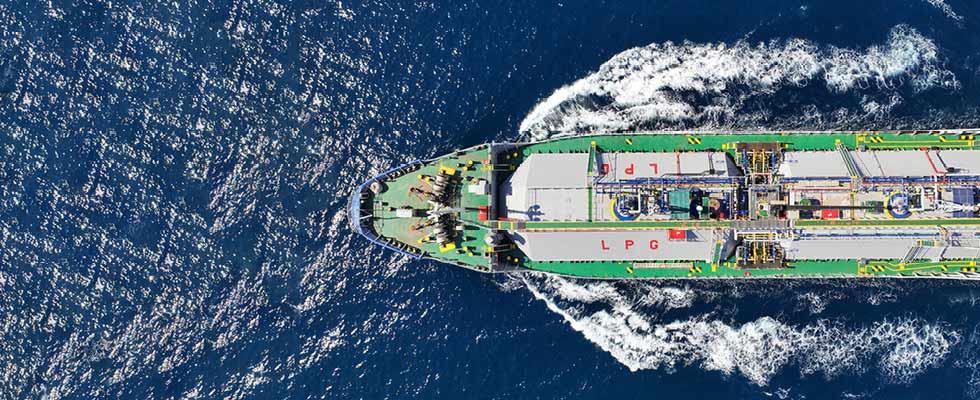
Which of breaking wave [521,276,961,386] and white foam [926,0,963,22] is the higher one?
white foam [926,0,963,22]

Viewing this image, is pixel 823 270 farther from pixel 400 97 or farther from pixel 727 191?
pixel 400 97

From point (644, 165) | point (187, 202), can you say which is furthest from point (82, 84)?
point (644, 165)

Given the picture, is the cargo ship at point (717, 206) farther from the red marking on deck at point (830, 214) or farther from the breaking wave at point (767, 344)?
the breaking wave at point (767, 344)

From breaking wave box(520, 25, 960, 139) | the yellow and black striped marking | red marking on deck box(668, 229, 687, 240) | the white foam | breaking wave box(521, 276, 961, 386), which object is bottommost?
breaking wave box(521, 276, 961, 386)

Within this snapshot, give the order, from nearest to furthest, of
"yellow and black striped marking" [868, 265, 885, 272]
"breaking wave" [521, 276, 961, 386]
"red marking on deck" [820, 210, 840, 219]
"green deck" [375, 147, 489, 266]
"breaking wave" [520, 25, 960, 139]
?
"red marking on deck" [820, 210, 840, 219] → "yellow and black striped marking" [868, 265, 885, 272] → "green deck" [375, 147, 489, 266] → "breaking wave" [521, 276, 961, 386] → "breaking wave" [520, 25, 960, 139]

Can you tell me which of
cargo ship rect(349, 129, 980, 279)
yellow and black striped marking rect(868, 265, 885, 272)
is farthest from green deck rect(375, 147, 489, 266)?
yellow and black striped marking rect(868, 265, 885, 272)

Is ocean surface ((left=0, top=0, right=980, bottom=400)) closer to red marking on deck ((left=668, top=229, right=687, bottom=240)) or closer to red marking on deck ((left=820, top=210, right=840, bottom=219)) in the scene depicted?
red marking on deck ((left=668, top=229, right=687, bottom=240))

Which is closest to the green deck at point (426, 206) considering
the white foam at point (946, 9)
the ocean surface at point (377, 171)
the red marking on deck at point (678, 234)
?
the ocean surface at point (377, 171)
